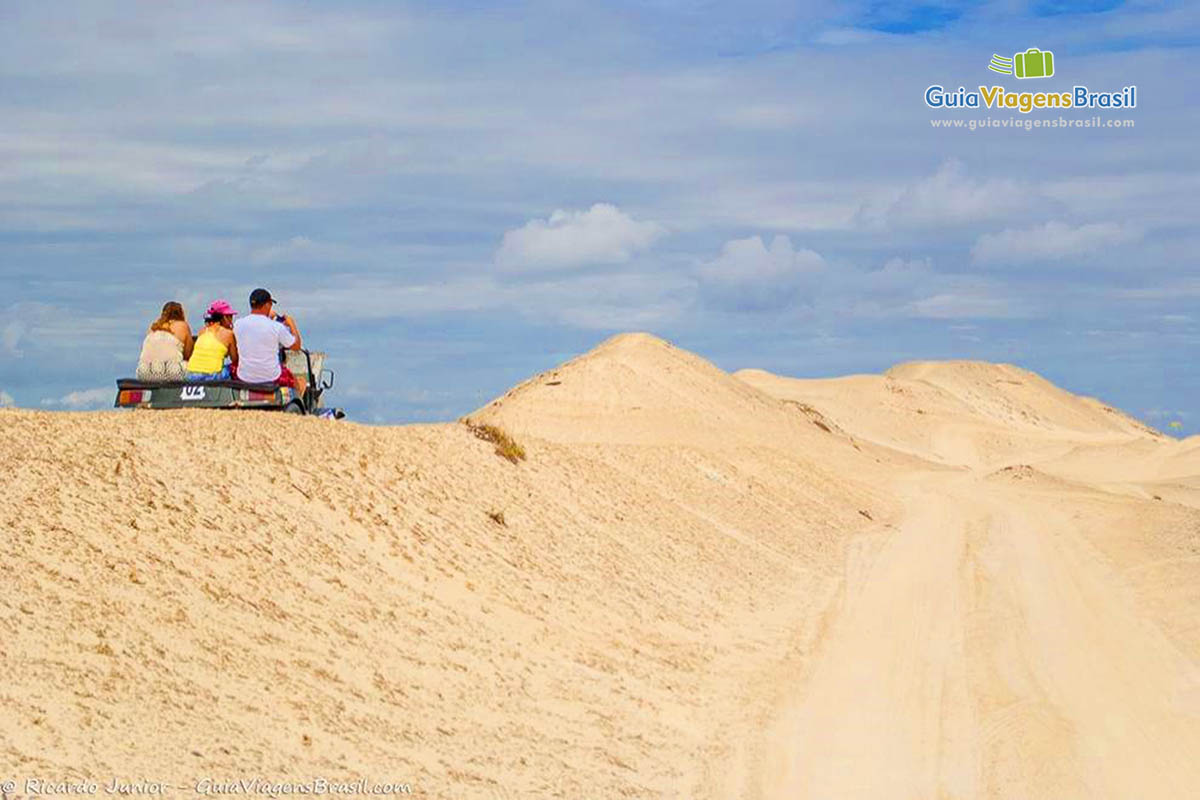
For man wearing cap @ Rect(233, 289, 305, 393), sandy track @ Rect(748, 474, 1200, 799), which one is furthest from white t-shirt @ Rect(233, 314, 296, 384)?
sandy track @ Rect(748, 474, 1200, 799)

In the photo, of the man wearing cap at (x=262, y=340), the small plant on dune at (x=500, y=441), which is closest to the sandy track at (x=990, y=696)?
the small plant on dune at (x=500, y=441)

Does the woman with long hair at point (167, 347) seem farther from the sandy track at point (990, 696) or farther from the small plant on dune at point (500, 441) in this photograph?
the sandy track at point (990, 696)

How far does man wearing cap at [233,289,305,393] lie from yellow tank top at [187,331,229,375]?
255 mm

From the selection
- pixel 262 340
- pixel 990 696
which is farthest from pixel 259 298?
pixel 990 696

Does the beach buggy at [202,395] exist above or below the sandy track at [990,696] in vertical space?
above

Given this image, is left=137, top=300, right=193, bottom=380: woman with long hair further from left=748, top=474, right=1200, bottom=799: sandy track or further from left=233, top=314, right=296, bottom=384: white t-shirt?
left=748, top=474, right=1200, bottom=799: sandy track

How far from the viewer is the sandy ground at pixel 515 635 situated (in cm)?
972

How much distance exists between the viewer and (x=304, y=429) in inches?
641

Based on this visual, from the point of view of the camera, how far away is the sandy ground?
31.9 feet

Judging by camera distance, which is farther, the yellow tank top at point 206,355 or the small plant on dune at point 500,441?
the small plant on dune at point 500,441

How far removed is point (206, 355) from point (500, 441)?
17.1 ft

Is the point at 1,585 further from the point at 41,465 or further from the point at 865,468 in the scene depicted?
the point at 865,468

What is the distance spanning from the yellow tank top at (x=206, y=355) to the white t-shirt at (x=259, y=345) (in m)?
0.25

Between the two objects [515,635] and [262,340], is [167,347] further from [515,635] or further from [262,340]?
[515,635]
